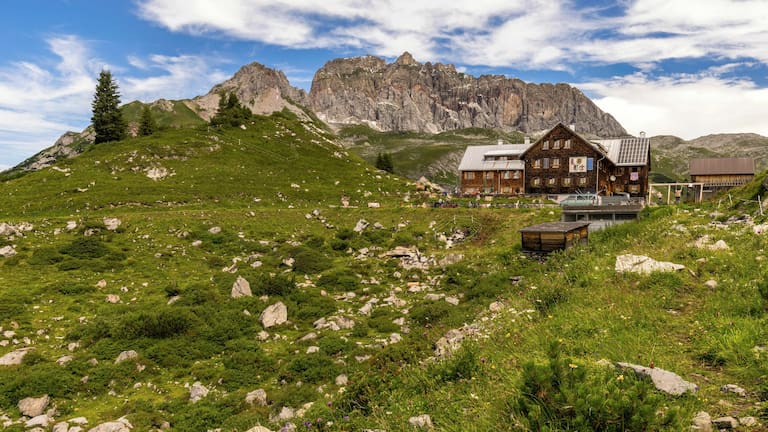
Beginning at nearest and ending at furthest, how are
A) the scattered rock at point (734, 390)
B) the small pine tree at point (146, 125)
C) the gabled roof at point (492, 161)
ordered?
the scattered rock at point (734, 390)
the small pine tree at point (146, 125)
the gabled roof at point (492, 161)

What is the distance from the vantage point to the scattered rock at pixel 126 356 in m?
14.7

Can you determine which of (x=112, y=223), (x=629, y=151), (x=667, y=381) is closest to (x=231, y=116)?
(x=112, y=223)

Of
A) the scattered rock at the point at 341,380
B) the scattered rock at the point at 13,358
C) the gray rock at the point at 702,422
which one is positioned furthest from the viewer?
the scattered rock at the point at 13,358

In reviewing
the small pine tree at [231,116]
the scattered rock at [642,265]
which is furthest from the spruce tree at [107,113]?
the scattered rock at [642,265]

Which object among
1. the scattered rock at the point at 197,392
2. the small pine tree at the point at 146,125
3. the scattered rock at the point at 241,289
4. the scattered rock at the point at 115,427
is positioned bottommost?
the scattered rock at the point at 197,392

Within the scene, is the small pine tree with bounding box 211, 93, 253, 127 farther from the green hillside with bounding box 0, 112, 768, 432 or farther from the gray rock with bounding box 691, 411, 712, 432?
the gray rock with bounding box 691, 411, 712, 432

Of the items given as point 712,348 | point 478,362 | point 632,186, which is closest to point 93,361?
point 478,362

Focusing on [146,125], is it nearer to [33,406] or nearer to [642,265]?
[33,406]

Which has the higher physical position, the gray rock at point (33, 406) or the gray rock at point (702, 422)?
the gray rock at point (702, 422)

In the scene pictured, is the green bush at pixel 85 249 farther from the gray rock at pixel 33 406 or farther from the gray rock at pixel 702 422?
the gray rock at pixel 702 422

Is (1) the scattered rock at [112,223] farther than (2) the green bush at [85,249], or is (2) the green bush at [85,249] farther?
(1) the scattered rock at [112,223]

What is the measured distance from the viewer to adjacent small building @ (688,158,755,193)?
74938 mm

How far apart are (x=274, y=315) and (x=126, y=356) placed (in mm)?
5831

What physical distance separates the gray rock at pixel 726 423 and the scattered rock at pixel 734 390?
1.08 meters
